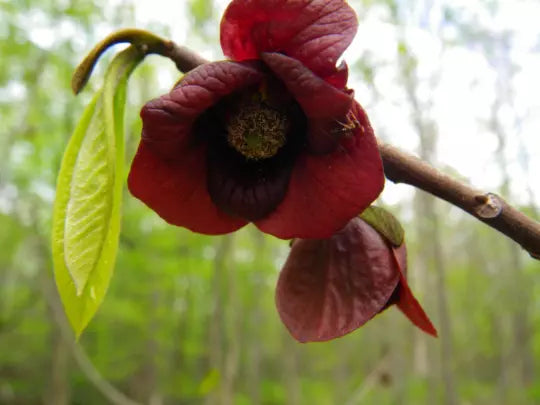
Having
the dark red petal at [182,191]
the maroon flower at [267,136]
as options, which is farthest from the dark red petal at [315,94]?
the dark red petal at [182,191]

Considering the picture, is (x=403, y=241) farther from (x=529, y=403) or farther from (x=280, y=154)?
(x=529, y=403)

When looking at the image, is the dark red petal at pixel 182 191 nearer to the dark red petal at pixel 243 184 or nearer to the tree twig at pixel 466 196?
the dark red petal at pixel 243 184

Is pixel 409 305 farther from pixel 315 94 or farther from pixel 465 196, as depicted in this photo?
pixel 315 94

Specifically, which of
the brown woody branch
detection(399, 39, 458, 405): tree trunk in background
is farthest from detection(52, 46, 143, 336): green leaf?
detection(399, 39, 458, 405): tree trunk in background

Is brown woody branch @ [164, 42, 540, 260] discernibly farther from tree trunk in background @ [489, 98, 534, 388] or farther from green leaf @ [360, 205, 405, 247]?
tree trunk in background @ [489, 98, 534, 388]

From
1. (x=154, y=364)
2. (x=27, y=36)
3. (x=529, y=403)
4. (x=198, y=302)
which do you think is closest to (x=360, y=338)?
(x=529, y=403)

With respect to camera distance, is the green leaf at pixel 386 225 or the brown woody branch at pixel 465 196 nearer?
the brown woody branch at pixel 465 196
